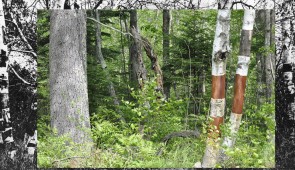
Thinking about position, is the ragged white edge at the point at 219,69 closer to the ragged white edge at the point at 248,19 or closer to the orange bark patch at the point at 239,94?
the orange bark patch at the point at 239,94

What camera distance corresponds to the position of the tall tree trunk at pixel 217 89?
15.3 feet

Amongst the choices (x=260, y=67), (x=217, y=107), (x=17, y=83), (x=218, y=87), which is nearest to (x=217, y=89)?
(x=218, y=87)

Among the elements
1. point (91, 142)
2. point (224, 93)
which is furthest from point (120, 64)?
point (224, 93)

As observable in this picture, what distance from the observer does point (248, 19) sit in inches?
183

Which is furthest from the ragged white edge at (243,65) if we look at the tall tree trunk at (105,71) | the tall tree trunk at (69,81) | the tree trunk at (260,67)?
the tall tree trunk at (69,81)

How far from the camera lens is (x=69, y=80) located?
Result: 15.8 feet

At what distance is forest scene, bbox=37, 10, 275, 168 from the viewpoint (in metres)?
4.66

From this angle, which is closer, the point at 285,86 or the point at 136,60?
the point at 285,86

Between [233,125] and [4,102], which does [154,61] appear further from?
[4,102]

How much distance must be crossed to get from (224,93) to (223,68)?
30cm

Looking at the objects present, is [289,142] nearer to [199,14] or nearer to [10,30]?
[199,14]

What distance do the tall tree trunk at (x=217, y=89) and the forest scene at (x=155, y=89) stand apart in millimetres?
12

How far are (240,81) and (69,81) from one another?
80.3 inches

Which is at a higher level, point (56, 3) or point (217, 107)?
point (56, 3)
